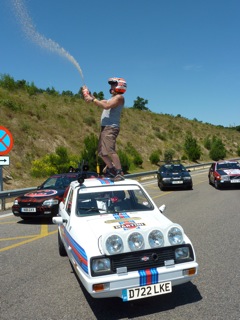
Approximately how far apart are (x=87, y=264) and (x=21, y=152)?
24.3 meters

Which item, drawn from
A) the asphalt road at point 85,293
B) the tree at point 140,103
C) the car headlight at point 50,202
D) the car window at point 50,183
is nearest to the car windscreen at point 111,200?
the asphalt road at point 85,293

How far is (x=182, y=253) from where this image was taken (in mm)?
3984

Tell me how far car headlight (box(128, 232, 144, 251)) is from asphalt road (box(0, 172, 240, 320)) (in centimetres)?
72

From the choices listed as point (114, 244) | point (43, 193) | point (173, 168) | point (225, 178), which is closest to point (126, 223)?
point (114, 244)

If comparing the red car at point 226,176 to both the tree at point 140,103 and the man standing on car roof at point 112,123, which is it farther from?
the tree at point 140,103

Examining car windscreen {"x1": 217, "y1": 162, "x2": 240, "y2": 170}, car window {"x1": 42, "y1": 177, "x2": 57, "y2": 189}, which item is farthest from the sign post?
car windscreen {"x1": 217, "y1": 162, "x2": 240, "y2": 170}

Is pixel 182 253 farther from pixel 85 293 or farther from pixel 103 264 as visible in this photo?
pixel 85 293

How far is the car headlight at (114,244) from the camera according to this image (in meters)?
3.68

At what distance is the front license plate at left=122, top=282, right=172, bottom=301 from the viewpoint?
3604 millimetres

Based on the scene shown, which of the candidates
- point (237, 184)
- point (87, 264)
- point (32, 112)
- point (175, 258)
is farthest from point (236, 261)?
point (32, 112)

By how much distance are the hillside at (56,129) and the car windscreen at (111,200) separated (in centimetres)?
1608

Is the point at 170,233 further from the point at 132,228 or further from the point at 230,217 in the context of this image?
the point at 230,217

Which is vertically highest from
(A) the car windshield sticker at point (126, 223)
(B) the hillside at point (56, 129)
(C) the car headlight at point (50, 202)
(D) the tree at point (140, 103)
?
(D) the tree at point (140, 103)

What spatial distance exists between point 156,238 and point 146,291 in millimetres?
614
